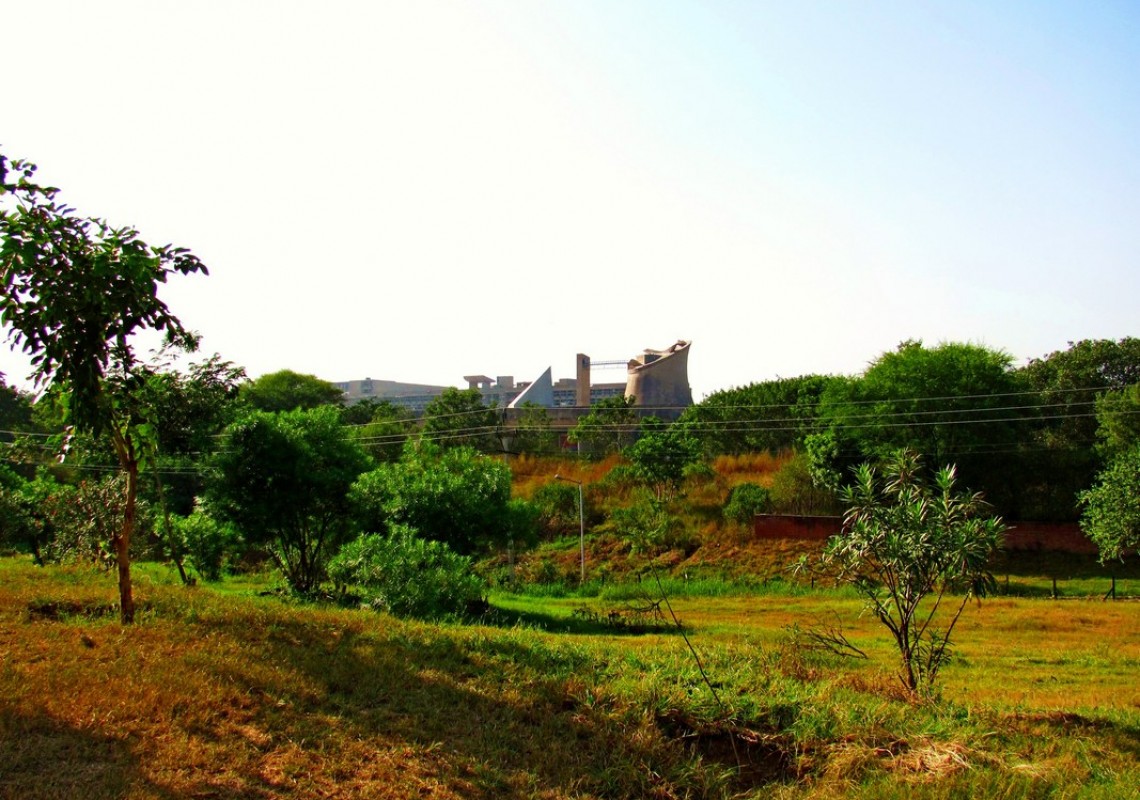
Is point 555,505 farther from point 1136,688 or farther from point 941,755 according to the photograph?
point 941,755

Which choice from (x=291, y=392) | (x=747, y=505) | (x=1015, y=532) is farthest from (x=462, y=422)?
(x=1015, y=532)

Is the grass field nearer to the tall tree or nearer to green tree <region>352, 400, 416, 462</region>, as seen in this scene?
the tall tree

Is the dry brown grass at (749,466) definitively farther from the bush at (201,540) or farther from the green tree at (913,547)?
the green tree at (913,547)

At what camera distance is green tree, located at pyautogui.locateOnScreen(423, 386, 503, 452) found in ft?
159

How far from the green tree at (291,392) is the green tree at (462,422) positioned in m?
7.60

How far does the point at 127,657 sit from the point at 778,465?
1516 inches

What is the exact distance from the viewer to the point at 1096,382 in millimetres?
43406

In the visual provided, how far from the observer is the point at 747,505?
3691cm

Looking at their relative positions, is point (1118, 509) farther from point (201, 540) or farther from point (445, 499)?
point (201, 540)

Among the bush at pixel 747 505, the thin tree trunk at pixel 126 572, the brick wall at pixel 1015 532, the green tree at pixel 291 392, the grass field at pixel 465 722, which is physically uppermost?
the green tree at pixel 291 392

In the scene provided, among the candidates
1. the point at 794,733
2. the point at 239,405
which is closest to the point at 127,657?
the point at 794,733

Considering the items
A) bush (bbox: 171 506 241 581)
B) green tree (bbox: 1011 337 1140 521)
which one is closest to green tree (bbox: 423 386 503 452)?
bush (bbox: 171 506 241 581)

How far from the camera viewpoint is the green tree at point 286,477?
18.2 meters

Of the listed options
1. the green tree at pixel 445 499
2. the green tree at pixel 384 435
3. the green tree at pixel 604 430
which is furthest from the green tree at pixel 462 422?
the green tree at pixel 445 499
